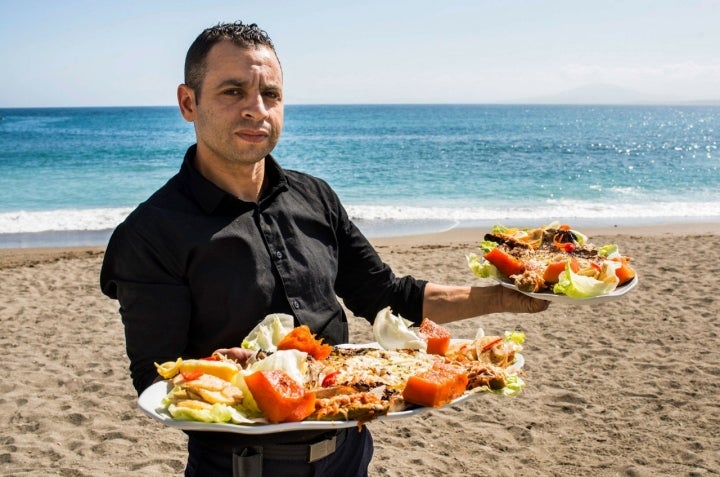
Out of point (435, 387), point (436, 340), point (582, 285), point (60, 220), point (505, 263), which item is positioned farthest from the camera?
point (60, 220)

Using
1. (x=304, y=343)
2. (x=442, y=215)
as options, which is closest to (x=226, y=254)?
(x=304, y=343)

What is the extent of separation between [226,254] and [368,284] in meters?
0.80

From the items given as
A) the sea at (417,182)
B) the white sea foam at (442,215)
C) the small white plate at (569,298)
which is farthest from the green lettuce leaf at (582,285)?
the white sea foam at (442,215)

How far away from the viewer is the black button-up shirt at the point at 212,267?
2.18 metres

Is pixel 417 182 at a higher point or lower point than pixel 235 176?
lower

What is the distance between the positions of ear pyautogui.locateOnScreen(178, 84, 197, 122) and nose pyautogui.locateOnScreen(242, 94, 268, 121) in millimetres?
227

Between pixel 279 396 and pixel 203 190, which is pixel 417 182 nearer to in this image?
pixel 203 190

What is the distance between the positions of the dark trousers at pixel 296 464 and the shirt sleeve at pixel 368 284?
593 millimetres

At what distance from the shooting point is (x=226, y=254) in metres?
2.30

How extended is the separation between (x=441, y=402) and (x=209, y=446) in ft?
2.80

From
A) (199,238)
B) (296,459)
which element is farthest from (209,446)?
(199,238)

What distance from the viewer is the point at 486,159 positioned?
4000 cm

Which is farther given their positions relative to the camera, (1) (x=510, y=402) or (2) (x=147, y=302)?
(1) (x=510, y=402)

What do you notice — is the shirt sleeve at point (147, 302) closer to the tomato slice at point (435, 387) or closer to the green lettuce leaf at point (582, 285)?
the tomato slice at point (435, 387)
